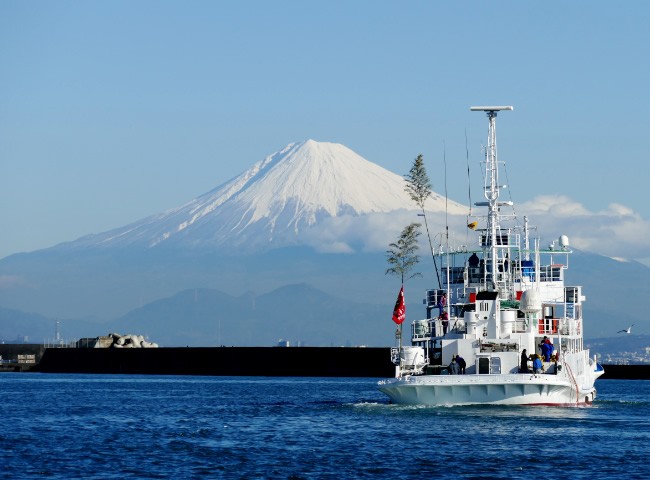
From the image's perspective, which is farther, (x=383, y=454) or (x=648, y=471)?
(x=383, y=454)

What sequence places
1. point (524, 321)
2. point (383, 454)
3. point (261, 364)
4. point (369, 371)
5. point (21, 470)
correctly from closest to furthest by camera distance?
point (21, 470)
point (383, 454)
point (524, 321)
point (369, 371)
point (261, 364)

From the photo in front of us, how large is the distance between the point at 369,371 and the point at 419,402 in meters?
55.6

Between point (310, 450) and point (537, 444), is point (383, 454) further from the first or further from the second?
point (537, 444)

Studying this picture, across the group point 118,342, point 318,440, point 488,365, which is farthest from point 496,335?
point 118,342

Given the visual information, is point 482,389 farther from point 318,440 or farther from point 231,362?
point 231,362

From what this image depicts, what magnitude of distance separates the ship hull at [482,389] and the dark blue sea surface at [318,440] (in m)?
0.47

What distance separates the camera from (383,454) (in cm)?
4391

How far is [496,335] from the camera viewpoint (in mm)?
59875

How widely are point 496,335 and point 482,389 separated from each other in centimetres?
354

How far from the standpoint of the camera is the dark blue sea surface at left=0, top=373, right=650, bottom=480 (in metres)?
40.5

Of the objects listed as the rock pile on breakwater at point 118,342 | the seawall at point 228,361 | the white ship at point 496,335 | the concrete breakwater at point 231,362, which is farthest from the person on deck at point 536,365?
the rock pile on breakwater at point 118,342

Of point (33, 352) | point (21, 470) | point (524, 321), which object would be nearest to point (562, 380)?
point (524, 321)

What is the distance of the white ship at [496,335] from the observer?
188 feet

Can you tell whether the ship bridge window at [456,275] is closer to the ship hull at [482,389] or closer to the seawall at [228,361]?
the ship hull at [482,389]
